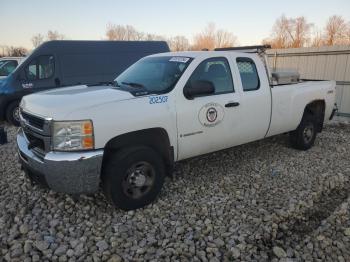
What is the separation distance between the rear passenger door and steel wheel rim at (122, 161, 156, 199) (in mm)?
1615

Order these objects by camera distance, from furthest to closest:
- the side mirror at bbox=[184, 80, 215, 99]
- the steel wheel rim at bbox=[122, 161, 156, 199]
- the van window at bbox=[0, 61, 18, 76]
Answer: the van window at bbox=[0, 61, 18, 76] < the side mirror at bbox=[184, 80, 215, 99] < the steel wheel rim at bbox=[122, 161, 156, 199]

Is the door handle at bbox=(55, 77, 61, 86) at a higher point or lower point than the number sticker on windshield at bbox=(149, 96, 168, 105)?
lower

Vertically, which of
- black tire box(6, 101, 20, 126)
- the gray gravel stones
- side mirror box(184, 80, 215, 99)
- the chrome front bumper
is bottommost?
the gray gravel stones

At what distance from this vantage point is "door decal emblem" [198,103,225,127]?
13.7 ft

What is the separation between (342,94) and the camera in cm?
1001

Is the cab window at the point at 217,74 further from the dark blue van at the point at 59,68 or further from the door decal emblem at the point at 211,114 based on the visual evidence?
the dark blue van at the point at 59,68

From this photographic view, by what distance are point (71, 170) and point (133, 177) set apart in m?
0.79

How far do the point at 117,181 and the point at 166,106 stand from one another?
1.07 m

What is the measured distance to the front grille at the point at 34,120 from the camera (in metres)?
3.42

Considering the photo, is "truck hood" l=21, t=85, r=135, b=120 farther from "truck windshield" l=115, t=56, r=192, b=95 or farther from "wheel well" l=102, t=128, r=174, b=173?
"wheel well" l=102, t=128, r=174, b=173

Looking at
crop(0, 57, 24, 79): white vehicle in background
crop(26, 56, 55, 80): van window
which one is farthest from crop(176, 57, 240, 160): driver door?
crop(0, 57, 24, 79): white vehicle in background

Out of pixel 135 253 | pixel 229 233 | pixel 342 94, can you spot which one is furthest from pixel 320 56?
pixel 135 253

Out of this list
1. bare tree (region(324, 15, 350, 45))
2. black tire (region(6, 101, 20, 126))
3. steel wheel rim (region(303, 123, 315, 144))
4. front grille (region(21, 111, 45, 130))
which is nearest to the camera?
front grille (region(21, 111, 45, 130))

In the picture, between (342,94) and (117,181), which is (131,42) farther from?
(117,181)
